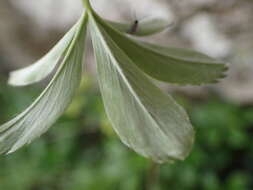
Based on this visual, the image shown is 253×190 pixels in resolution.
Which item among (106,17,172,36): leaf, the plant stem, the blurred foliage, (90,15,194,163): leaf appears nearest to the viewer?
(90,15,194,163): leaf

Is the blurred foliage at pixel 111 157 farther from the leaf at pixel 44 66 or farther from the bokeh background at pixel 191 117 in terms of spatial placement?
the leaf at pixel 44 66

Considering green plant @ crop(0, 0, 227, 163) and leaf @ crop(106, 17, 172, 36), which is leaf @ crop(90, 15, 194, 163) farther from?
leaf @ crop(106, 17, 172, 36)

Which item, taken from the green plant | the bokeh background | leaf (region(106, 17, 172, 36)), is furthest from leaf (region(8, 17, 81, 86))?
the bokeh background

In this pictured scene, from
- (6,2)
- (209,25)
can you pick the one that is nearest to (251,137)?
(209,25)

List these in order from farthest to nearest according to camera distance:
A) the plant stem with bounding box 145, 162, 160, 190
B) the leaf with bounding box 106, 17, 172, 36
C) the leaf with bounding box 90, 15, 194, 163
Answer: the plant stem with bounding box 145, 162, 160, 190 < the leaf with bounding box 106, 17, 172, 36 < the leaf with bounding box 90, 15, 194, 163

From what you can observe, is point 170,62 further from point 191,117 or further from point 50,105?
point 191,117

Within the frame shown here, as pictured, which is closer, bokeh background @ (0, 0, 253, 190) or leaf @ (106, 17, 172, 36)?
leaf @ (106, 17, 172, 36)

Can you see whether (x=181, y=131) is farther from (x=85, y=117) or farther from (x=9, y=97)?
(x=9, y=97)

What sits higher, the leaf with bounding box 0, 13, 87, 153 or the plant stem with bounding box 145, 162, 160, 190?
the leaf with bounding box 0, 13, 87, 153

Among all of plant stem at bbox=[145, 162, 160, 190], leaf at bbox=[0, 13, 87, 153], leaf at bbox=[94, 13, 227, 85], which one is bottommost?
plant stem at bbox=[145, 162, 160, 190]
